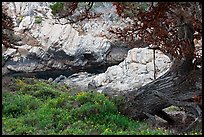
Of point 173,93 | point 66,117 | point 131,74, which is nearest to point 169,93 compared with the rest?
point 173,93

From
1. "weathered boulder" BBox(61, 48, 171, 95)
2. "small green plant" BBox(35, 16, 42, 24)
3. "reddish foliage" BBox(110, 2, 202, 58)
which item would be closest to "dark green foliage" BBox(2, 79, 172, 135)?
"reddish foliage" BBox(110, 2, 202, 58)

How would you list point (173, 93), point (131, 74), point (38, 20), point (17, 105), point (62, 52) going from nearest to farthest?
1. point (173, 93)
2. point (17, 105)
3. point (131, 74)
4. point (62, 52)
5. point (38, 20)

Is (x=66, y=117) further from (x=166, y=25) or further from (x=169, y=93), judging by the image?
(x=166, y=25)

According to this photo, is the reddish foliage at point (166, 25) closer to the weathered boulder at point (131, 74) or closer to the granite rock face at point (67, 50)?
the weathered boulder at point (131, 74)

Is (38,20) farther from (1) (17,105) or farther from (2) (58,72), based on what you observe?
(1) (17,105)

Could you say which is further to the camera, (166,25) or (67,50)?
(67,50)

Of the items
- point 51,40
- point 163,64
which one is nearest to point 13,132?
point 163,64

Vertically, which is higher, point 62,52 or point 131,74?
point 62,52

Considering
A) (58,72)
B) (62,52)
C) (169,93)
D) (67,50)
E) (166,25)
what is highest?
(166,25)

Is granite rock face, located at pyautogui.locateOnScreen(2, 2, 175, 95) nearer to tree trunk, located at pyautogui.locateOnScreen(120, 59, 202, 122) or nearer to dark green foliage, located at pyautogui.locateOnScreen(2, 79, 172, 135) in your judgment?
dark green foliage, located at pyautogui.locateOnScreen(2, 79, 172, 135)

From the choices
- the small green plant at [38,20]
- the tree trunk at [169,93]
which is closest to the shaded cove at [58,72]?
the small green plant at [38,20]

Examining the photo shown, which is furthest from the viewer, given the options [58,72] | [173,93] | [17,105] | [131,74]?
[58,72]

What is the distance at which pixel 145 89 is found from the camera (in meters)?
13.6

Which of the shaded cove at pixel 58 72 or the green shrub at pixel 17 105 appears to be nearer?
the green shrub at pixel 17 105
